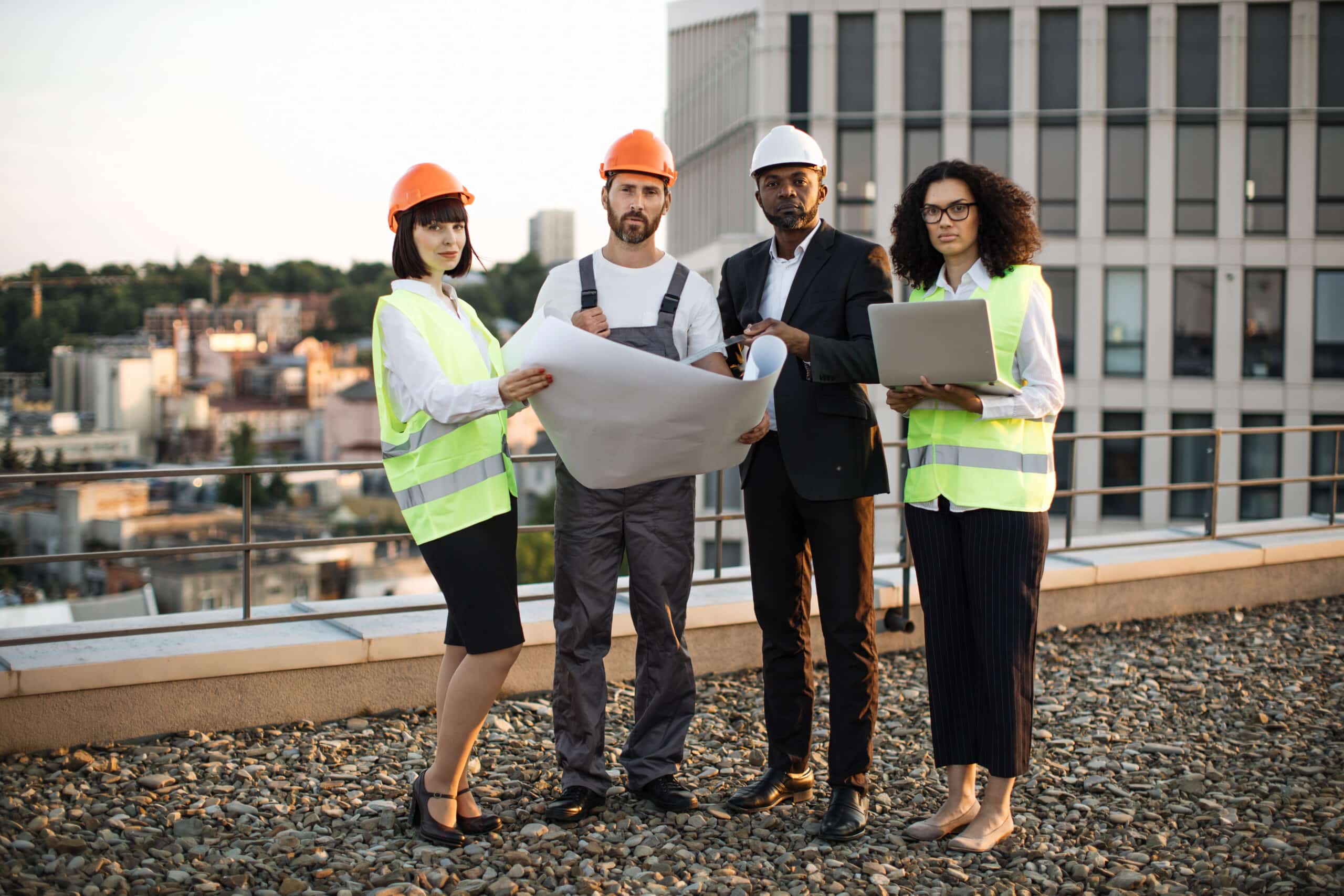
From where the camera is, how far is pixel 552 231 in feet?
426

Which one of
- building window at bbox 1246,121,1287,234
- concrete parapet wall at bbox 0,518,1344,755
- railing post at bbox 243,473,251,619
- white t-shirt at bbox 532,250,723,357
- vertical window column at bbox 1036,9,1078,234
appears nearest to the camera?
white t-shirt at bbox 532,250,723,357

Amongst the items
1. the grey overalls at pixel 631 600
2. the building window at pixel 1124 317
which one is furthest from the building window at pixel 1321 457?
the grey overalls at pixel 631 600

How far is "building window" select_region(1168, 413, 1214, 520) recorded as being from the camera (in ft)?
90.5

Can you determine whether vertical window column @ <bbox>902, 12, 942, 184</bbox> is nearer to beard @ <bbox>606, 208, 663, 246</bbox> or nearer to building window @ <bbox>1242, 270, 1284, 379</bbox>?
building window @ <bbox>1242, 270, 1284, 379</bbox>

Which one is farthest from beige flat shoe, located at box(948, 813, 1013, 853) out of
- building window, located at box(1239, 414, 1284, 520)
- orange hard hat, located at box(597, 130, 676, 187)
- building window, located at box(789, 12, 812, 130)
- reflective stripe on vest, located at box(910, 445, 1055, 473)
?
building window, located at box(789, 12, 812, 130)

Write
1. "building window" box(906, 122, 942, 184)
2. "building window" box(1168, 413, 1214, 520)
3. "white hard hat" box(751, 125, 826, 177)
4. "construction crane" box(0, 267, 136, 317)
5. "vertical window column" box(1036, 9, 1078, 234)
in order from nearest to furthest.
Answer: "white hard hat" box(751, 125, 826, 177)
"building window" box(1168, 413, 1214, 520)
"vertical window column" box(1036, 9, 1078, 234)
"building window" box(906, 122, 942, 184)
"construction crane" box(0, 267, 136, 317)

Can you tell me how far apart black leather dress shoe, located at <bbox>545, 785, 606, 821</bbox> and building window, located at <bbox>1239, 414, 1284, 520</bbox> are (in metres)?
26.7

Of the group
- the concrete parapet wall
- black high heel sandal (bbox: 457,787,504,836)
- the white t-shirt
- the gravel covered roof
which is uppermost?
the white t-shirt

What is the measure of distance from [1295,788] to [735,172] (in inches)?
1152

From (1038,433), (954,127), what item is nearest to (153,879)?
(1038,433)

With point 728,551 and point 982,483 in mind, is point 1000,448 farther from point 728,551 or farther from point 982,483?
point 728,551

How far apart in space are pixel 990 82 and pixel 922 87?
5.25ft

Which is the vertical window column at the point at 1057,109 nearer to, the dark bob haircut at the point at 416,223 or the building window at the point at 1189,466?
the building window at the point at 1189,466

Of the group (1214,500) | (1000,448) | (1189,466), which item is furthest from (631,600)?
(1189,466)
